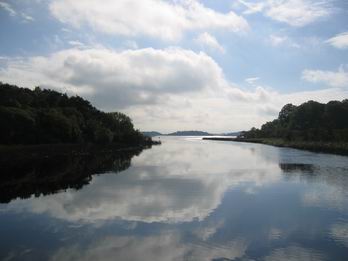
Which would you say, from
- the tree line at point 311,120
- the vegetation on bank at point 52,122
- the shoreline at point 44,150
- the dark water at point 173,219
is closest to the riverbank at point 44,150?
the shoreline at point 44,150

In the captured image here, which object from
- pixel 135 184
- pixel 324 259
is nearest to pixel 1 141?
pixel 135 184

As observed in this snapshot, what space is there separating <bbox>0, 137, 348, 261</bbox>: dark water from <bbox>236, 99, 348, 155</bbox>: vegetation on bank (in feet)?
217

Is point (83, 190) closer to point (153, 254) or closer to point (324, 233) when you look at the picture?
point (153, 254)

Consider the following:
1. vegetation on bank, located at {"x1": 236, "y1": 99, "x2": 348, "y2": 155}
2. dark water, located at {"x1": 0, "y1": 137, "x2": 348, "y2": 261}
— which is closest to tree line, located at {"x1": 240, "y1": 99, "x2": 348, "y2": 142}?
vegetation on bank, located at {"x1": 236, "y1": 99, "x2": 348, "y2": 155}

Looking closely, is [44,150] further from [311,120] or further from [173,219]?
[311,120]

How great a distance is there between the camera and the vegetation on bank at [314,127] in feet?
315

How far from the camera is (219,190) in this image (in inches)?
1091

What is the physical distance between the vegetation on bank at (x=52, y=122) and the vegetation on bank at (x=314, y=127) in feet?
167

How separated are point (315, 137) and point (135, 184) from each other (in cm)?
8639

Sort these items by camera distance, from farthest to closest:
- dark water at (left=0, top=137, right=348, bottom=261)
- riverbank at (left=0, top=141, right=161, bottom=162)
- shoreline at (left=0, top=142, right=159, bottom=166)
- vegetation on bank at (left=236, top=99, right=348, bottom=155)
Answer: vegetation on bank at (left=236, top=99, right=348, bottom=155) < shoreline at (left=0, top=142, right=159, bottom=166) < riverbank at (left=0, top=141, right=161, bottom=162) < dark water at (left=0, top=137, right=348, bottom=261)

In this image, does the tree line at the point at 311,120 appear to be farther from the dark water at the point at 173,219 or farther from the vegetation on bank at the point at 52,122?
the dark water at the point at 173,219

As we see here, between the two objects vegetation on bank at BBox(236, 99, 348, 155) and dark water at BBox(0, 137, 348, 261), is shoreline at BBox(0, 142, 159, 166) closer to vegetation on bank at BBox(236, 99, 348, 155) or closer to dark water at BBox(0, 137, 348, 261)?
dark water at BBox(0, 137, 348, 261)

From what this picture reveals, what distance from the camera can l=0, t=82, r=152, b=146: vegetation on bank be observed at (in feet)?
188

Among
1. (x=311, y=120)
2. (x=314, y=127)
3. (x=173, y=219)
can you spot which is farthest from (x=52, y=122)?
(x=311, y=120)
